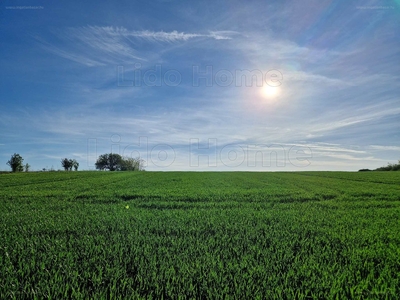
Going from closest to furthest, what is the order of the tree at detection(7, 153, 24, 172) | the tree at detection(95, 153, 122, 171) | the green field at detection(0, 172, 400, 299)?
the green field at detection(0, 172, 400, 299), the tree at detection(7, 153, 24, 172), the tree at detection(95, 153, 122, 171)

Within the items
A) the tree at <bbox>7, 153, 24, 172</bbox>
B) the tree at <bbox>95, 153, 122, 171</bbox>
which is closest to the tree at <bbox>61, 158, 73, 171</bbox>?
the tree at <bbox>7, 153, 24, 172</bbox>

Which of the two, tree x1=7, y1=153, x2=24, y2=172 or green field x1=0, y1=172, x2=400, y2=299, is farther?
tree x1=7, y1=153, x2=24, y2=172

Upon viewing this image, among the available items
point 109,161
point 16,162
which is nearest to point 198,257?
point 16,162

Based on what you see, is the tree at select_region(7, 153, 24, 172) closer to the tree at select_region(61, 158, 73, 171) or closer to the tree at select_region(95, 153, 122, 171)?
the tree at select_region(61, 158, 73, 171)

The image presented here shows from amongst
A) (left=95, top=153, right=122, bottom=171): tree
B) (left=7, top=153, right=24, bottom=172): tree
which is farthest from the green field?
(left=95, top=153, right=122, bottom=171): tree

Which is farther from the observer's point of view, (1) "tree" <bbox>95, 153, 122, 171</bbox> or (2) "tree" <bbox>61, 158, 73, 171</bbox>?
(1) "tree" <bbox>95, 153, 122, 171</bbox>

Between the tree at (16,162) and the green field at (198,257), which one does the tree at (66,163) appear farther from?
the green field at (198,257)

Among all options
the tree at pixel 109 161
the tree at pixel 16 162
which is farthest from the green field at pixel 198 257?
the tree at pixel 109 161

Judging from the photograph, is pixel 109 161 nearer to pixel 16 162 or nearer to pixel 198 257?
pixel 16 162

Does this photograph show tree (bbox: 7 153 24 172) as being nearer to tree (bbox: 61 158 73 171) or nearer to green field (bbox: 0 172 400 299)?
tree (bbox: 61 158 73 171)

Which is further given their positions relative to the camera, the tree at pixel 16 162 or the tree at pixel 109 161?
the tree at pixel 109 161

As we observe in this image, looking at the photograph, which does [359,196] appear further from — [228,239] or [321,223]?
[228,239]

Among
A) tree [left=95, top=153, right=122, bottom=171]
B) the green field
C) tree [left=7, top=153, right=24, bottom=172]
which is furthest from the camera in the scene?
tree [left=95, top=153, right=122, bottom=171]

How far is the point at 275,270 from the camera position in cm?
356
